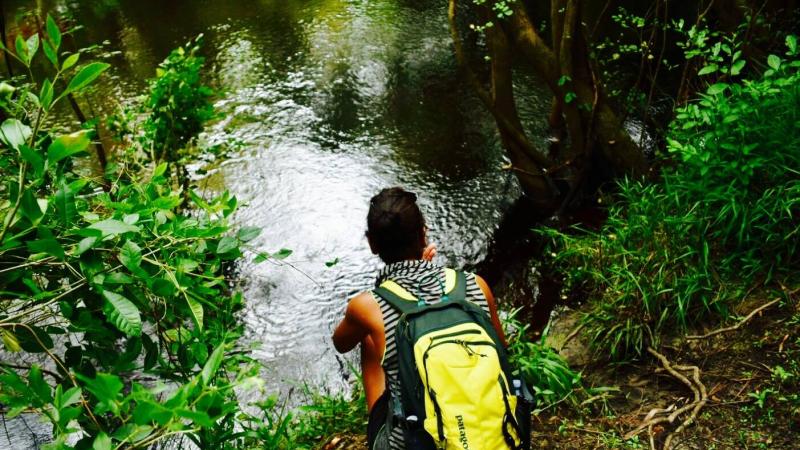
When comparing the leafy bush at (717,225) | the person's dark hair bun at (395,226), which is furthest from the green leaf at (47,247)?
the leafy bush at (717,225)

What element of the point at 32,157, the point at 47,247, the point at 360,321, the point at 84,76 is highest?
the point at 84,76

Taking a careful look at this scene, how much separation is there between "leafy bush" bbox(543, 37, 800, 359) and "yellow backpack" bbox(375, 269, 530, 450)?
1820 millimetres

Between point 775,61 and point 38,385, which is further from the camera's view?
point 775,61

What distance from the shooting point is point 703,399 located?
3.04 meters

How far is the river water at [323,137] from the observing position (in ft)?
17.0

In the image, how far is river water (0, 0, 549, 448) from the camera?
520 centimetres

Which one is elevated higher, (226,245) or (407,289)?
(226,245)

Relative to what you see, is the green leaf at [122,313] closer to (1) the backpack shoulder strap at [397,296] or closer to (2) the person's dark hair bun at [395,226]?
(1) the backpack shoulder strap at [397,296]

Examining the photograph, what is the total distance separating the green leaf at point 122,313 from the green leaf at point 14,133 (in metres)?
0.46

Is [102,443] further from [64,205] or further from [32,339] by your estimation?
[64,205]

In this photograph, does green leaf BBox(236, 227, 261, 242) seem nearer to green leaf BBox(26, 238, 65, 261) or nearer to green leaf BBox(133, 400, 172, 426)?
green leaf BBox(26, 238, 65, 261)

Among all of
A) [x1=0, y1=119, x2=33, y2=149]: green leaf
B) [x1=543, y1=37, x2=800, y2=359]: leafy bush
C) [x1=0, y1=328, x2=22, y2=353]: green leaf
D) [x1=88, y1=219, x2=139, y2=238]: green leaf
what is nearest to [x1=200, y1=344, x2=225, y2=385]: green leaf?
[x1=88, y1=219, x2=139, y2=238]: green leaf

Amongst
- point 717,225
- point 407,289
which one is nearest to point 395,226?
point 407,289

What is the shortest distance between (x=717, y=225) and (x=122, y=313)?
3754mm
